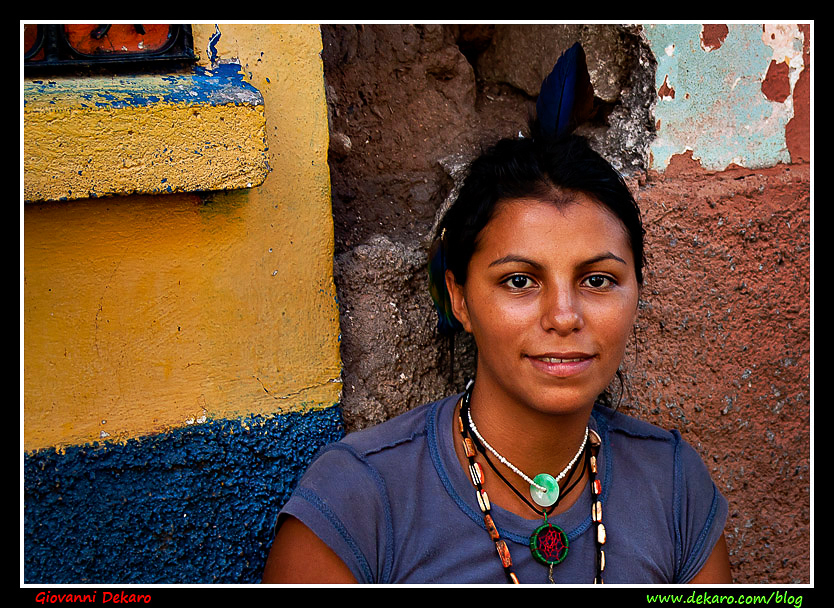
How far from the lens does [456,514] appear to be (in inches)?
61.7

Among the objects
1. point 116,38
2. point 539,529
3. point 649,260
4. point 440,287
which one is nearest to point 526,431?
point 539,529

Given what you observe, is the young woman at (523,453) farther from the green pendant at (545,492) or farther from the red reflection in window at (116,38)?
the red reflection in window at (116,38)

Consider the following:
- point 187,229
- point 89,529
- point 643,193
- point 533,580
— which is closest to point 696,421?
point 643,193

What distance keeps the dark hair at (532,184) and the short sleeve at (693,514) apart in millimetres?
466

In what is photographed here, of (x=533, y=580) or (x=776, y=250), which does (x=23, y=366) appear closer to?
(x=533, y=580)

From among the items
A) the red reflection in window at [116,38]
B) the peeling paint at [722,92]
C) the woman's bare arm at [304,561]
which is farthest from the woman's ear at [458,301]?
the red reflection in window at [116,38]

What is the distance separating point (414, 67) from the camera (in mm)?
2072

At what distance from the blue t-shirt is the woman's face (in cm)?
23

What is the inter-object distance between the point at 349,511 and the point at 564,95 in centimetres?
102

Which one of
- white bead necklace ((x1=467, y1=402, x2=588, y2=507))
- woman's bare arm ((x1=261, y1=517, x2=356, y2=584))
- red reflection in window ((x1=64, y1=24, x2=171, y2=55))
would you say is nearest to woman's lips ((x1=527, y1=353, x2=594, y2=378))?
white bead necklace ((x1=467, y1=402, x2=588, y2=507))

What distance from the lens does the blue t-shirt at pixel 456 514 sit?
151 cm

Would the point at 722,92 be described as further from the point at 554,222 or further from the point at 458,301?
the point at 458,301

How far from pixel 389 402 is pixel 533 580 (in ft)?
1.92

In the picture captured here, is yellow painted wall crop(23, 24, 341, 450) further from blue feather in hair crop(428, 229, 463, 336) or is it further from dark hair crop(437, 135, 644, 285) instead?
dark hair crop(437, 135, 644, 285)
